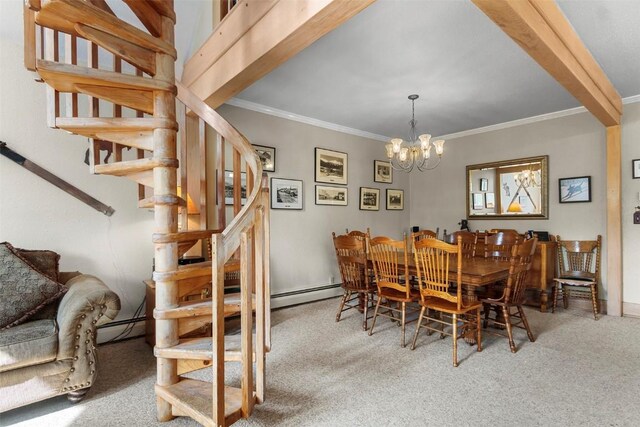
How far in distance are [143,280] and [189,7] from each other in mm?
2734

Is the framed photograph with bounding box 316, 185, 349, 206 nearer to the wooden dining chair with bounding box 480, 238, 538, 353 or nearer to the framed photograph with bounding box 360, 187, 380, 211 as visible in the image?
the framed photograph with bounding box 360, 187, 380, 211

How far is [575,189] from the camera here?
4.20 metres

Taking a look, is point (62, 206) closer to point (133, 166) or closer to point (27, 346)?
point (27, 346)

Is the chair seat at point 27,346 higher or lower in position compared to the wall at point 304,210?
lower

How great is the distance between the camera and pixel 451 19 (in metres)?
2.32

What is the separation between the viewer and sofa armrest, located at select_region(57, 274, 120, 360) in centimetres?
203

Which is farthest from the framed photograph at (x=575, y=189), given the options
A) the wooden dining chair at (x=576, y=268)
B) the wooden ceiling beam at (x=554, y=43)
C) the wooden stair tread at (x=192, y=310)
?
the wooden stair tread at (x=192, y=310)

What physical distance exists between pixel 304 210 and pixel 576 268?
356cm

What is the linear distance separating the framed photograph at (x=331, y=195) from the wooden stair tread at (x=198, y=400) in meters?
3.01

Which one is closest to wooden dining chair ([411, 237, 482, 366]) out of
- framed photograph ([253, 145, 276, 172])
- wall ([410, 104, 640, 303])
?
framed photograph ([253, 145, 276, 172])

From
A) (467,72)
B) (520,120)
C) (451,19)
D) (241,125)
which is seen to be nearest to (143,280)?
(241,125)

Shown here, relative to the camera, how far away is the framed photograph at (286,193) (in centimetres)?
417

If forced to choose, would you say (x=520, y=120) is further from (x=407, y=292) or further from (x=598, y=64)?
(x=407, y=292)

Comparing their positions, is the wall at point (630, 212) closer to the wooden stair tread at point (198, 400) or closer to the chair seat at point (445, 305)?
the chair seat at point (445, 305)
